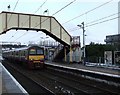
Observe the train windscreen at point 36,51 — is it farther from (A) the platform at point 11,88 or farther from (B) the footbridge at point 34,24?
(A) the platform at point 11,88

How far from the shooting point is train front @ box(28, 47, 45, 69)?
3281cm

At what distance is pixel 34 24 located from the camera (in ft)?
143

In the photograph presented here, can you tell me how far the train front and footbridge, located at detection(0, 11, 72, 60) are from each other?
9.81 metres

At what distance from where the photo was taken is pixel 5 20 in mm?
41406

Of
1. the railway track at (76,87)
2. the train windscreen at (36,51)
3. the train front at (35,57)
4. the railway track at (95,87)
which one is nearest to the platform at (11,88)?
the railway track at (76,87)

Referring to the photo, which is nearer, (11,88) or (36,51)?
(11,88)

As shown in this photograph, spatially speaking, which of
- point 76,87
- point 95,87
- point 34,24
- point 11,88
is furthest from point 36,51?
point 11,88

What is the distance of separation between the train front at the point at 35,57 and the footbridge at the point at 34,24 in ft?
32.2

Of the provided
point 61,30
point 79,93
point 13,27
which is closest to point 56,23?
point 61,30

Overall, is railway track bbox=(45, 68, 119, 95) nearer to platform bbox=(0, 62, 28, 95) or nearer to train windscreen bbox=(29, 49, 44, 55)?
platform bbox=(0, 62, 28, 95)

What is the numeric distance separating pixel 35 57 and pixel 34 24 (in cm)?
1153

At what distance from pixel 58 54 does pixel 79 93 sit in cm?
3707

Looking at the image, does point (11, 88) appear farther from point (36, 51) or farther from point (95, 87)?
point (36, 51)

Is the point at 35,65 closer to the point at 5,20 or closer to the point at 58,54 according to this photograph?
the point at 5,20
